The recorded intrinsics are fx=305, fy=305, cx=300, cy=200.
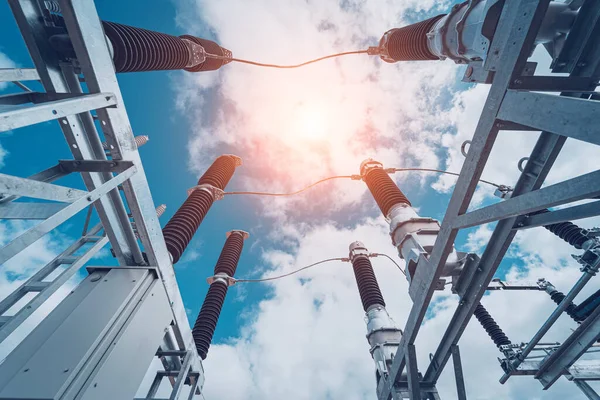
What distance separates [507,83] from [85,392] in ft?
18.7

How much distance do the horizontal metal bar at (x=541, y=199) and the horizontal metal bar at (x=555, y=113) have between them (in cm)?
39

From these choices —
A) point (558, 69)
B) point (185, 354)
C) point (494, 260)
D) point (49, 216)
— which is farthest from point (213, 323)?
point (558, 69)

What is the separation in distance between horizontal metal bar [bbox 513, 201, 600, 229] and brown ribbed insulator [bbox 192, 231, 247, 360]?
25.7ft

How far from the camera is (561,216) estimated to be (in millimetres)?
3627

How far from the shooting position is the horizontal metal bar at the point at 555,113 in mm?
2457

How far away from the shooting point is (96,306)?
12.9ft

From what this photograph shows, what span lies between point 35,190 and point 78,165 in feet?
3.71

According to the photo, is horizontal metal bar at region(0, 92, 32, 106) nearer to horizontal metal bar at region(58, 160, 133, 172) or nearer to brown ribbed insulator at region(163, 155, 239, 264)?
horizontal metal bar at region(58, 160, 133, 172)

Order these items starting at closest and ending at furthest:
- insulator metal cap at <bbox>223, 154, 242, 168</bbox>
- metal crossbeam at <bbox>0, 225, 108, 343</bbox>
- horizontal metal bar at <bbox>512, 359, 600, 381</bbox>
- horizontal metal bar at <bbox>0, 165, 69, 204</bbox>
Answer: metal crossbeam at <bbox>0, 225, 108, 343</bbox> → horizontal metal bar at <bbox>0, 165, 69, 204</bbox> → horizontal metal bar at <bbox>512, 359, 600, 381</bbox> → insulator metal cap at <bbox>223, 154, 242, 168</bbox>

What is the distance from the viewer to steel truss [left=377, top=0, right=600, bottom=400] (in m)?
2.83

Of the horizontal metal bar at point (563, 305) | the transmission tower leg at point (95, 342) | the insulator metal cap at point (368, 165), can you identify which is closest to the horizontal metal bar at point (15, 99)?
the transmission tower leg at point (95, 342)

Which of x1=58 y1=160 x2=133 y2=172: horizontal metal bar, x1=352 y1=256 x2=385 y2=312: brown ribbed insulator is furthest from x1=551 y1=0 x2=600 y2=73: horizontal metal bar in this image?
x1=352 y1=256 x2=385 y2=312: brown ribbed insulator

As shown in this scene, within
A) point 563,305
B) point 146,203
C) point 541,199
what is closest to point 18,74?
point 146,203

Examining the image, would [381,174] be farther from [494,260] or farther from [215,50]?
[215,50]
